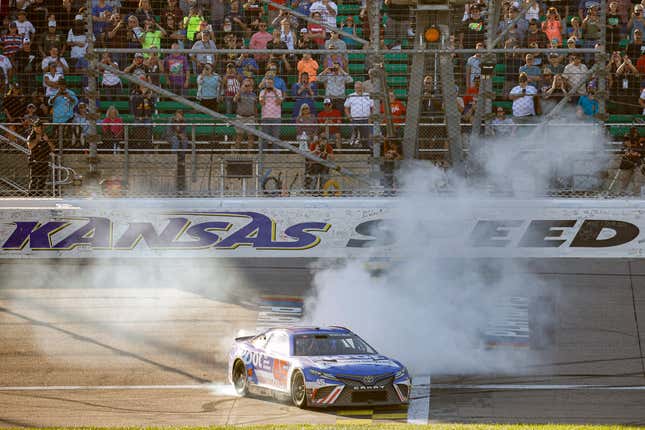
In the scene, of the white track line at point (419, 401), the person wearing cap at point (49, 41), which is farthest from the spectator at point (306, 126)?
the person wearing cap at point (49, 41)

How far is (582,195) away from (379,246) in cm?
298

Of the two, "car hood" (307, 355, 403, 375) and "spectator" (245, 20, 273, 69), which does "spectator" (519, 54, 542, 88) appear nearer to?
"spectator" (245, 20, 273, 69)

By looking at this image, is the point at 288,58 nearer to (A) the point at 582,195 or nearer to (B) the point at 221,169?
(B) the point at 221,169

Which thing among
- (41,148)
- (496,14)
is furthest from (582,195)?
(41,148)

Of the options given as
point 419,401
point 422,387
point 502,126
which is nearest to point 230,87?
point 502,126

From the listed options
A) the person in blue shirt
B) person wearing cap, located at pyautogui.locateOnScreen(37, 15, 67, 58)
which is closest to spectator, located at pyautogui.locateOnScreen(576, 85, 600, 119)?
the person in blue shirt

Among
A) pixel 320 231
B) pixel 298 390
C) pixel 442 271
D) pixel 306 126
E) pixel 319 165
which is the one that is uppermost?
pixel 306 126

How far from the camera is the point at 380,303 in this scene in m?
15.9

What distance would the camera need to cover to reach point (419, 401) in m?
12.4

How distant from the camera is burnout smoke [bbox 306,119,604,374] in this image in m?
15.3

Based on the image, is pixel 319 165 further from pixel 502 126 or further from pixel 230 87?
pixel 502 126

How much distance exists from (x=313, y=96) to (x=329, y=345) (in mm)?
4925

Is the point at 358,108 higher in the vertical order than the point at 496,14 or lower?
lower

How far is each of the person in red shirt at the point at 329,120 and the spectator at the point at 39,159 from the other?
395 centimetres
